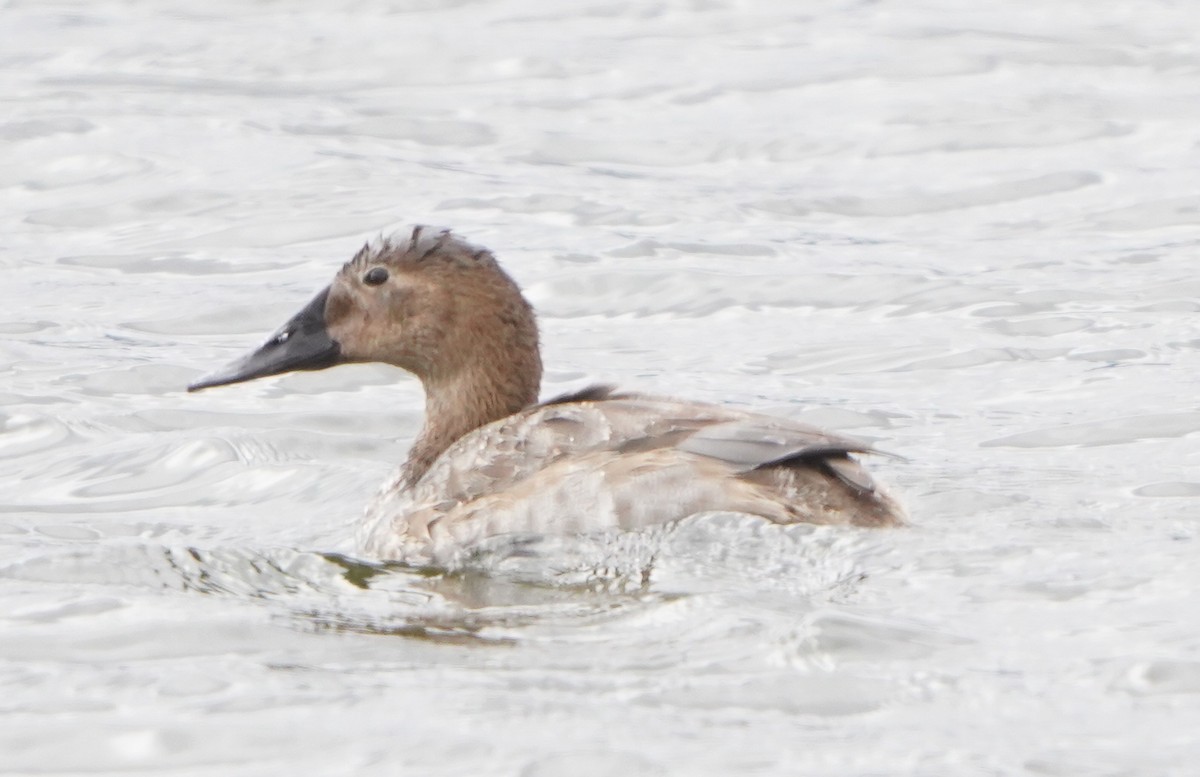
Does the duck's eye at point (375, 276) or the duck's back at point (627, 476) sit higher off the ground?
the duck's eye at point (375, 276)

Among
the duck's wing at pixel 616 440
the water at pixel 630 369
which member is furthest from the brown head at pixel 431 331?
the water at pixel 630 369

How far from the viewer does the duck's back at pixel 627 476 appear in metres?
6.66

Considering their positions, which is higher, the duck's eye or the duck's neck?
the duck's eye

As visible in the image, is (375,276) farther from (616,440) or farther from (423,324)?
(616,440)

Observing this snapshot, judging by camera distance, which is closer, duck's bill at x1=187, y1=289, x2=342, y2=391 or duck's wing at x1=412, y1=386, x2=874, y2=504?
duck's wing at x1=412, y1=386, x2=874, y2=504

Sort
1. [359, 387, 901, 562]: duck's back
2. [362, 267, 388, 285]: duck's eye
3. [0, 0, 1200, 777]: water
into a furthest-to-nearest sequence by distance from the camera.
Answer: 1. [362, 267, 388, 285]: duck's eye
2. [359, 387, 901, 562]: duck's back
3. [0, 0, 1200, 777]: water

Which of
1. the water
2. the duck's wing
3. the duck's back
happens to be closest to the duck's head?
the duck's wing

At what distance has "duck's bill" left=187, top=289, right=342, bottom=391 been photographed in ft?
25.7

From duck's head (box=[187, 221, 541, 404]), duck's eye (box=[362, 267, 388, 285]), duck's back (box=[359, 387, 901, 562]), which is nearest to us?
duck's back (box=[359, 387, 901, 562])

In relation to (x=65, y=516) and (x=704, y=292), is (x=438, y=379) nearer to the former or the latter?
(x=65, y=516)

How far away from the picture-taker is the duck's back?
6.66m

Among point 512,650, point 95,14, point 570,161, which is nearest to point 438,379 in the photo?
point 512,650

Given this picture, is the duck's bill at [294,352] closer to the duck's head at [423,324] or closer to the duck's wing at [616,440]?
the duck's head at [423,324]

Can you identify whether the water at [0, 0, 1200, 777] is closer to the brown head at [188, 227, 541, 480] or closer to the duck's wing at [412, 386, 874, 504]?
the duck's wing at [412, 386, 874, 504]
